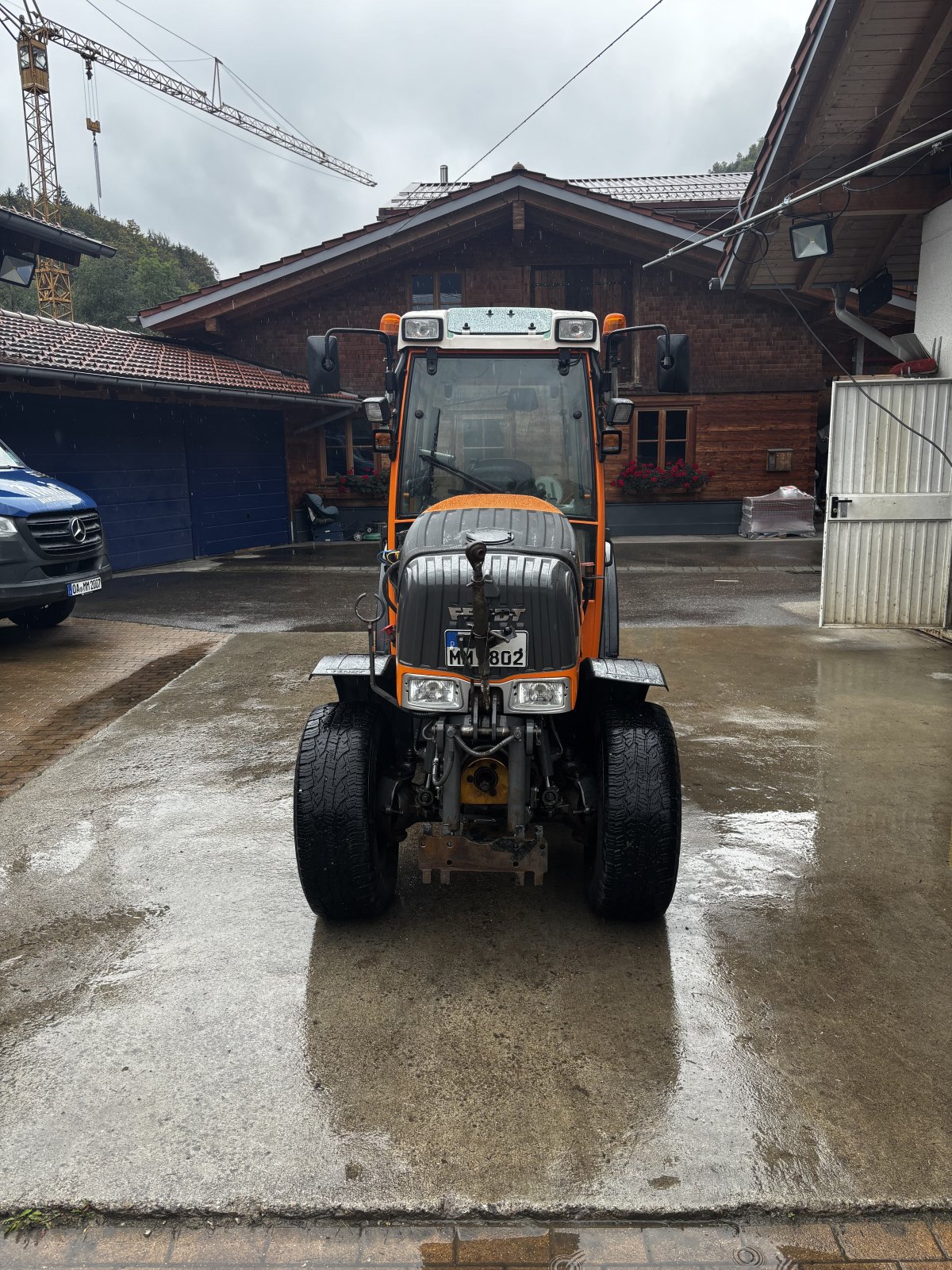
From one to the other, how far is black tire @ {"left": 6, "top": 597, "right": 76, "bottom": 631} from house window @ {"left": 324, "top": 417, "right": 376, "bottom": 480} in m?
9.02

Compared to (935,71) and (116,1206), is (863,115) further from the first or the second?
(116,1206)

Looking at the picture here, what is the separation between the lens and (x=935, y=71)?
6570 millimetres

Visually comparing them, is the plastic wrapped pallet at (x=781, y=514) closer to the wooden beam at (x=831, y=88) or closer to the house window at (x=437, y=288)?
the house window at (x=437, y=288)

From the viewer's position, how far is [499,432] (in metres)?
4.26

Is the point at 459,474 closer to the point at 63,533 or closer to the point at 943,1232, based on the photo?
the point at 943,1232

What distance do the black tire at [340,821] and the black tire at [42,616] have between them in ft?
21.9

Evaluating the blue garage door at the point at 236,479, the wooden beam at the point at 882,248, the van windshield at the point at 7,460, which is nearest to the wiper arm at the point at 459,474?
the van windshield at the point at 7,460

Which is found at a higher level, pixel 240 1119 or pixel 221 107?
pixel 221 107

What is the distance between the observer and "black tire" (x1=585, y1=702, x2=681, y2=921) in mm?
3141

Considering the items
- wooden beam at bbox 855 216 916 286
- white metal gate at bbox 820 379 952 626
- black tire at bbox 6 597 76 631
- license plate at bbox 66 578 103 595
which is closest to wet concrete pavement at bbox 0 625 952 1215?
license plate at bbox 66 578 103 595

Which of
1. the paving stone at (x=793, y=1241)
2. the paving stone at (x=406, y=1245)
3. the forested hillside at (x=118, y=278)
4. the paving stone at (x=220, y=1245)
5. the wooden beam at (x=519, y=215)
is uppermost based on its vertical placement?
the forested hillside at (x=118, y=278)

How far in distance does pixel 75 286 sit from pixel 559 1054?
160 feet

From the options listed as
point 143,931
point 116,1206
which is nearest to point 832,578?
point 143,931

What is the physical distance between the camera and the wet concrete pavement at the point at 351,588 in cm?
949
